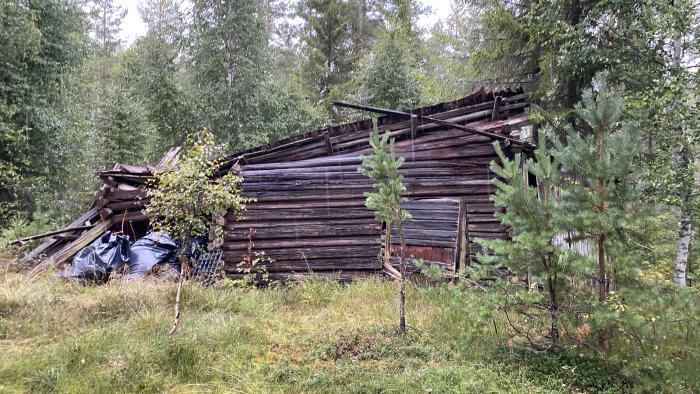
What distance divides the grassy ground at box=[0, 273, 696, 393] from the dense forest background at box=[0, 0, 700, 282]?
452 cm

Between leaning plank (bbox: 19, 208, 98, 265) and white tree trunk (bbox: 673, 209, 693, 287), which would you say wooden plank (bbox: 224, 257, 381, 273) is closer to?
leaning plank (bbox: 19, 208, 98, 265)

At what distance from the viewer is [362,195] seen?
878 centimetres

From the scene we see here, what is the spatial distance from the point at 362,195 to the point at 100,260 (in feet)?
18.7

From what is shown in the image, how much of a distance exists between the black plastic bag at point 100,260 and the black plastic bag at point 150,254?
0.57 ft

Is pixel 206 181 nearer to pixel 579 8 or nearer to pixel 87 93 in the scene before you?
pixel 579 8

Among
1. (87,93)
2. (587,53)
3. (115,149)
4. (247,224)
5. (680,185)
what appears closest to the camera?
(680,185)

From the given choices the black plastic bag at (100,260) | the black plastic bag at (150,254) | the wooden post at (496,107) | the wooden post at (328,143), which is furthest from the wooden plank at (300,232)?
the wooden post at (496,107)

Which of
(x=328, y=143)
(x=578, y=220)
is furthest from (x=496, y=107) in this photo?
(x=578, y=220)

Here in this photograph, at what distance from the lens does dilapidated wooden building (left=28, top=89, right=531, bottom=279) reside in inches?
329

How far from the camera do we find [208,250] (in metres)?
9.00

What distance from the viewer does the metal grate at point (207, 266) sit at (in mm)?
8438

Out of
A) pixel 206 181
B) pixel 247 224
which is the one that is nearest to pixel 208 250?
pixel 247 224

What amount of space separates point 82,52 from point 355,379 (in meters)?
15.9

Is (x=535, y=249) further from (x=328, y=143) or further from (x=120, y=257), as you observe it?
(x=120, y=257)
